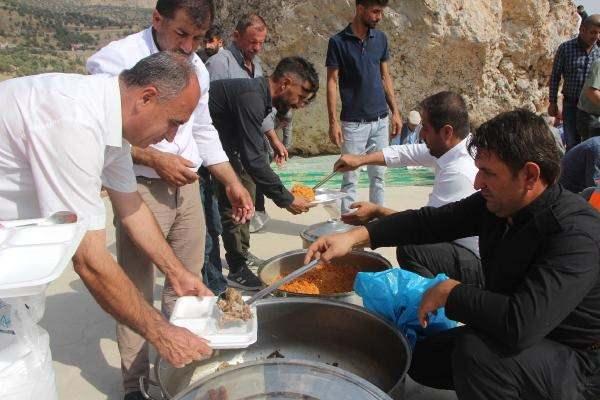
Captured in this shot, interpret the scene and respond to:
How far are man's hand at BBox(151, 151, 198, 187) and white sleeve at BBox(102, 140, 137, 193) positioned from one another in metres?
0.30

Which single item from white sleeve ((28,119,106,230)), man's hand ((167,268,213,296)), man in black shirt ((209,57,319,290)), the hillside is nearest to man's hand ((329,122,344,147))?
man in black shirt ((209,57,319,290))

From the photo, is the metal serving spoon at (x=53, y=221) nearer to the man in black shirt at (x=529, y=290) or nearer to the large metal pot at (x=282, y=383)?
the large metal pot at (x=282, y=383)

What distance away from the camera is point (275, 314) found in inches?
101

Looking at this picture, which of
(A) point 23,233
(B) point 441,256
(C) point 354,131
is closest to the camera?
(A) point 23,233

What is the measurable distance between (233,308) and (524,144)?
46.1 inches

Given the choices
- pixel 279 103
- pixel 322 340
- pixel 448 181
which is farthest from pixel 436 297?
pixel 279 103

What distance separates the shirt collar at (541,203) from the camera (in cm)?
190

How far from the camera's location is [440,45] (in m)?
8.05

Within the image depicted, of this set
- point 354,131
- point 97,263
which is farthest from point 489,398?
point 354,131

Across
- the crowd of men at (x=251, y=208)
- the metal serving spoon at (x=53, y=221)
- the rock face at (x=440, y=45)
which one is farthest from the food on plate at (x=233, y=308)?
the rock face at (x=440, y=45)

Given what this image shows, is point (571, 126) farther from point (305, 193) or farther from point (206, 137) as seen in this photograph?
point (206, 137)

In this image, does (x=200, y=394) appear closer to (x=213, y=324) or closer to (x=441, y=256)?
(x=213, y=324)

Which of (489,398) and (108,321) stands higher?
(489,398)

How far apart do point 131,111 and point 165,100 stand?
12cm
